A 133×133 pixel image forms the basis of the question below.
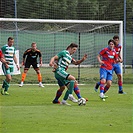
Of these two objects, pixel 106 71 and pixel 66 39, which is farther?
pixel 66 39

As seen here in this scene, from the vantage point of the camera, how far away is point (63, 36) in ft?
103

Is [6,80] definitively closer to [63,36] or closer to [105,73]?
[105,73]

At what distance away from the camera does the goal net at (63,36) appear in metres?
25.6

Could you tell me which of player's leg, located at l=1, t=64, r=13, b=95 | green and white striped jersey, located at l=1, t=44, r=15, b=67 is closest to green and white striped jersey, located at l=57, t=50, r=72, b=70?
player's leg, located at l=1, t=64, r=13, b=95

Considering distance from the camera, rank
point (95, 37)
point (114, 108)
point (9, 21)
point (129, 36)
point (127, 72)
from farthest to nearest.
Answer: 1. point (129, 36)
2. point (127, 72)
3. point (95, 37)
4. point (9, 21)
5. point (114, 108)

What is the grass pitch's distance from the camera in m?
10.7

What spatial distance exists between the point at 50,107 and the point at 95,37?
15.5 meters

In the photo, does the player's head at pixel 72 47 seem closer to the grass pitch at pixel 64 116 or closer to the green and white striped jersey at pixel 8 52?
the grass pitch at pixel 64 116

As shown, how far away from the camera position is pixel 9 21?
24.6m

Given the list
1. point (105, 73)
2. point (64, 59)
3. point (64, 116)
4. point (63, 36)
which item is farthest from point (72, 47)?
point (63, 36)

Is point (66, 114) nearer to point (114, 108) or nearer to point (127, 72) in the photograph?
point (114, 108)

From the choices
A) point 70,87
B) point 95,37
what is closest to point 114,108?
point 70,87

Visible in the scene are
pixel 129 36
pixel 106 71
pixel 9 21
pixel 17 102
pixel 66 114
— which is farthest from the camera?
pixel 129 36

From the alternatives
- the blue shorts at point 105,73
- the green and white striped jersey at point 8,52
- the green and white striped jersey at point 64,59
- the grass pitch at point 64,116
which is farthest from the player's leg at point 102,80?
the green and white striped jersey at point 8,52
